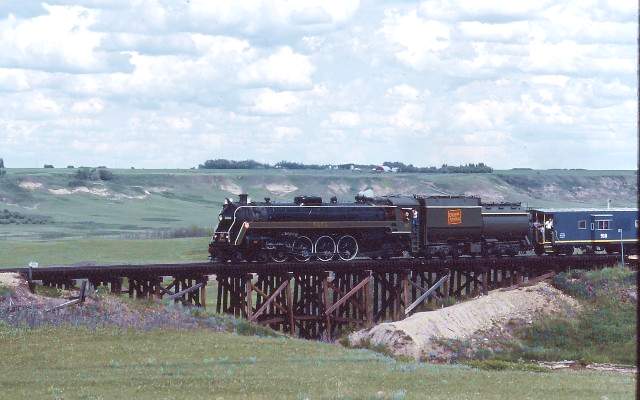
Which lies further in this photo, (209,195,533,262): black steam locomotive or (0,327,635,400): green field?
(209,195,533,262): black steam locomotive

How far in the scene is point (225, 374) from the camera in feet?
93.2

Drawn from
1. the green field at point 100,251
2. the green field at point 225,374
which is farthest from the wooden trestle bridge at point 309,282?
the green field at point 100,251

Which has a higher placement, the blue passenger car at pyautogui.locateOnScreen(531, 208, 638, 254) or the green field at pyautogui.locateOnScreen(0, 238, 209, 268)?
the blue passenger car at pyautogui.locateOnScreen(531, 208, 638, 254)

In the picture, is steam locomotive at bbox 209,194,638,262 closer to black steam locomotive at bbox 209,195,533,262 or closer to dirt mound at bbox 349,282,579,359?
black steam locomotive at bbox 209,195,533,262

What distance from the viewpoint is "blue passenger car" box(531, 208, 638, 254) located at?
6119cm

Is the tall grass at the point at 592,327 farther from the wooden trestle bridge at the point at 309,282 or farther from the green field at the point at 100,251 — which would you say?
the green field at the point at 100,251

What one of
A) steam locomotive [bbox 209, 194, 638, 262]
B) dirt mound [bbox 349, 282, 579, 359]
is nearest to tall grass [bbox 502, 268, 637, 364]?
dirt mound [bbox 349, 282, 579, 359]

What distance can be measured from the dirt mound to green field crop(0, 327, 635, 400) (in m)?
8.99

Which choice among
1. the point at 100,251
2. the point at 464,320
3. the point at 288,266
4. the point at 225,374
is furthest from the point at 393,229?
the point at 100,251

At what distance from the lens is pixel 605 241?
62312 millimetres

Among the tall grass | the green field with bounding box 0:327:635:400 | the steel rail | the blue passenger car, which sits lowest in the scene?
the tall grass

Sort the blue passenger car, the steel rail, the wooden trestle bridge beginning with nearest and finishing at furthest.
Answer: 1. the steel rail
2. the wooden trestle bridge
3. the blue passenger car

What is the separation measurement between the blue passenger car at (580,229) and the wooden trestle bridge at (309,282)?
7.44 feet

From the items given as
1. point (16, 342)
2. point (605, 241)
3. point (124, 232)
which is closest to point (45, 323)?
point (16, 342)
